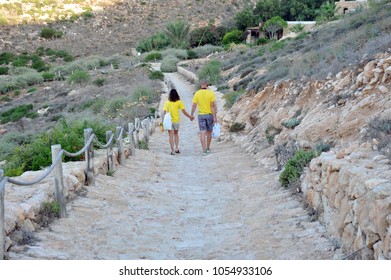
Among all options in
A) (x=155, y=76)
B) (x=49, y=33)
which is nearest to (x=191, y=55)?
(x=155, y=76)

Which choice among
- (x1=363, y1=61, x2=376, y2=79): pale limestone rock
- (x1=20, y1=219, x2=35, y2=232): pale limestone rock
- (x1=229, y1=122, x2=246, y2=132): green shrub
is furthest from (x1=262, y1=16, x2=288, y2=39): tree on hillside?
(x1=20, y1=219, x2=35, y2=232): pale limestone rock

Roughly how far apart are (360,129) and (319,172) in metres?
1.78

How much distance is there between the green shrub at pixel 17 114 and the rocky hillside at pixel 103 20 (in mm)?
33413

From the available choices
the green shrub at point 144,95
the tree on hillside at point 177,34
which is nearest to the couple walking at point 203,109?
the green shrub at point 144,95

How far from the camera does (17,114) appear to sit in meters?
35.6

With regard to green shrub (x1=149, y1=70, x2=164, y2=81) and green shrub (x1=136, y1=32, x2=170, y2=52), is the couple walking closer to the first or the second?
green shrub (x1=149, y1=70, x2=164, y2=81)

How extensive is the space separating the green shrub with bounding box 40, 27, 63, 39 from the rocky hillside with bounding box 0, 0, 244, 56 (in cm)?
79

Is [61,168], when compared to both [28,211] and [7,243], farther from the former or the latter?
[7,243]

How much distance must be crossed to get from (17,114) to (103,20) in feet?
151

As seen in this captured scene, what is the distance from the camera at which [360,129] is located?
26.0ft

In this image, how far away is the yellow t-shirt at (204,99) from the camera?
1206cm

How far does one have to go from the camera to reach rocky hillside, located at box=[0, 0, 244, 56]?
2813 inches

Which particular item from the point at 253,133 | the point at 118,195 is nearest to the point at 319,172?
the point at 118,195

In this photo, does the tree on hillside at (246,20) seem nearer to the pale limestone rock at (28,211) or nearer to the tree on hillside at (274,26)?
the tree on hillside at (274,26)
